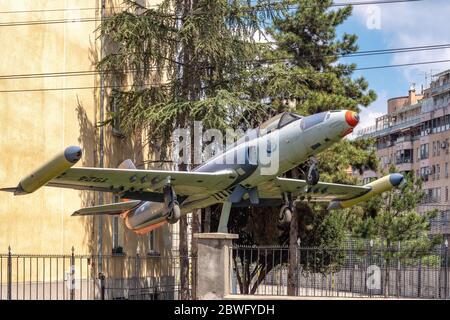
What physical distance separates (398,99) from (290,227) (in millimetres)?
72602

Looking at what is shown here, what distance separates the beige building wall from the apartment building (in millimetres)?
45747

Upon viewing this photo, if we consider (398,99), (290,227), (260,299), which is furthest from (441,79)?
(260,299)

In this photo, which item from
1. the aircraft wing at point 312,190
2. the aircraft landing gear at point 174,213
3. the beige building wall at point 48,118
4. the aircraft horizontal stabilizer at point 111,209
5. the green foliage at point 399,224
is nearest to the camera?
the aircraft landing gear at point 174,213

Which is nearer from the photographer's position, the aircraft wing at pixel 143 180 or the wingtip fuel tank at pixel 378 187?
the aircraft wing at pixel 143 180

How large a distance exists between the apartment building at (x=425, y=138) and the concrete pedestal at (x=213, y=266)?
55.8 meters

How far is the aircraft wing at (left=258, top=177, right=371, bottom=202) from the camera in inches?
976

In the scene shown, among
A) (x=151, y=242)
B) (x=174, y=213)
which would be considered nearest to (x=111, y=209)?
(x=174, y=213)

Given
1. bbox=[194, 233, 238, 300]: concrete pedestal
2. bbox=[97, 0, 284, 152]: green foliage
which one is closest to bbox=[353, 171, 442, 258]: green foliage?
bbox=[97, 0, 284, 152]: green foliage

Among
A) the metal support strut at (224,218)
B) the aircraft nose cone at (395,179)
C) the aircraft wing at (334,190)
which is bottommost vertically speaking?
the metal support strut at (224,218)

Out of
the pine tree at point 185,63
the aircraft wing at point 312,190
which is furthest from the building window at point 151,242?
the aircraft wing at point 312,190

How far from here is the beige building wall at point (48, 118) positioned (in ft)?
85.7

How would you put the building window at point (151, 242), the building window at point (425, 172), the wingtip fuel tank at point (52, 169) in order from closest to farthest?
1. the wingtip fuel tank at point (52, 169)
2. the building window at point (151, 242)
3. the building window at point (425, 172)

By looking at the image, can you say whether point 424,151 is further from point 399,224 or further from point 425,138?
point 399,224

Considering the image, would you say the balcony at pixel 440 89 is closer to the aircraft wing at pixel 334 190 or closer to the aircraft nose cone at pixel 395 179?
the aircraft wing at pixel 334 190
